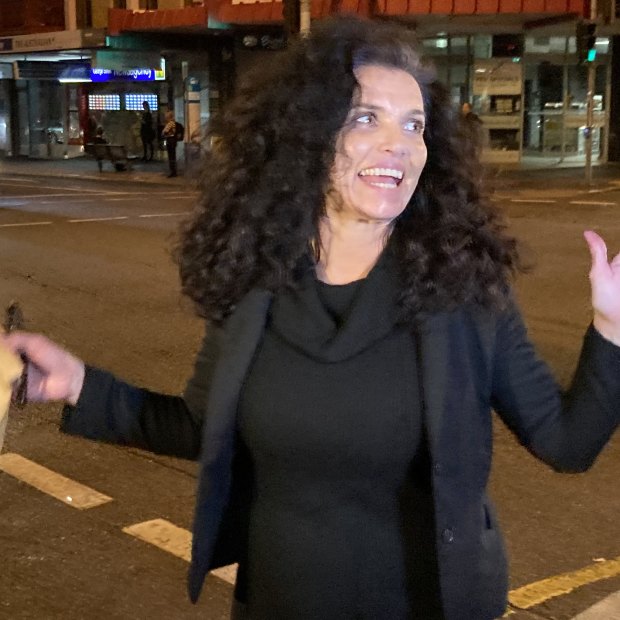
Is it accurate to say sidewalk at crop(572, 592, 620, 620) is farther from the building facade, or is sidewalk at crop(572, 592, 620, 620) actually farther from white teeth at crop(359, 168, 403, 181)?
the building facade

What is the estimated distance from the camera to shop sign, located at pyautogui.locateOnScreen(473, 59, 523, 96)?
29.0 meters

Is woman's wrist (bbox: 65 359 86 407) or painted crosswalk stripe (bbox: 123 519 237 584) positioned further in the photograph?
painted crosswalk stripe (bbox: 123 519 237 584)

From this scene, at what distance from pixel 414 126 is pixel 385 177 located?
15 centimetres

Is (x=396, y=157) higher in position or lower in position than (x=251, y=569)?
higher

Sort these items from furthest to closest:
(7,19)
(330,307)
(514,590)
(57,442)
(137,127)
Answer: (7,19)
(137,127)
(57,442)
(514,590)
(330,307)

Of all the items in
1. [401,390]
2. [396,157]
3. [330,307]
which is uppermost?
[396,157]

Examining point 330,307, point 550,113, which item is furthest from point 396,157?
point 550,113

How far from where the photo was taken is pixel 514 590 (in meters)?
4.15

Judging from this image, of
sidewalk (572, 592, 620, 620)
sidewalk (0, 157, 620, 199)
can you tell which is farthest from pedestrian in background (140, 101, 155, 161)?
sidewalk (572, 592, 620, 620)

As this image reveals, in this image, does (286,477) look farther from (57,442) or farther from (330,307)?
(57,442)

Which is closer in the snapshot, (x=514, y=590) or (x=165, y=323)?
(x=514, y=590)

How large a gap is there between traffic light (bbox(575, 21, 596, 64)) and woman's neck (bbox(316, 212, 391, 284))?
1998cm

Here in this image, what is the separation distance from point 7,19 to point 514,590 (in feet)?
120

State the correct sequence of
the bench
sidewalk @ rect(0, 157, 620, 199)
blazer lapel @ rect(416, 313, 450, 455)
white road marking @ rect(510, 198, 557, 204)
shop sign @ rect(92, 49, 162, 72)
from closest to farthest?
blazer lapel @ rect(416, 313, 450, 455)
white road marking @ rect(510, 198, 557, 204)
sidewalk @ rect(0, 157, 620, 199)
the bench
shop sign @ rect(92, 49, 162, 72)
